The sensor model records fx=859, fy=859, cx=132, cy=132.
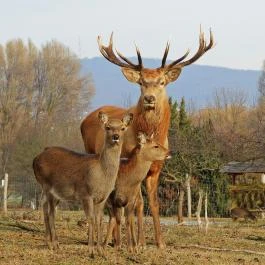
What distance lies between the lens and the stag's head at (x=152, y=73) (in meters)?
14.0

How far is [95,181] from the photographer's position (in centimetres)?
1223

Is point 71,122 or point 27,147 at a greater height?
point 71,122

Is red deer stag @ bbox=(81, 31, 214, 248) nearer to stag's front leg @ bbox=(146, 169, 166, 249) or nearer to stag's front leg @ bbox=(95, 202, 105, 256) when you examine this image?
stag's front leg @ bbox=(146, 169, 166, 249)

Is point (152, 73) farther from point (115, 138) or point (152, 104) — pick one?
point (115, 138)

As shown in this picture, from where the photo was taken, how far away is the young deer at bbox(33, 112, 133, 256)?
12.2m

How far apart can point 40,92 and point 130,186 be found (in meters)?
59.7

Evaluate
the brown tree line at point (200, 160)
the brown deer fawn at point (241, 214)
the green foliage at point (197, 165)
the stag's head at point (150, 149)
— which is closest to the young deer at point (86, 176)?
the stag's head at point (150, 149)

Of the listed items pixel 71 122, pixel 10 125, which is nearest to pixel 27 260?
pixel 10 125

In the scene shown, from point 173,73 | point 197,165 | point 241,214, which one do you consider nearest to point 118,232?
point 173,73

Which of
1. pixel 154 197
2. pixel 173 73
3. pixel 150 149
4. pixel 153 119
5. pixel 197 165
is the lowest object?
pixel 154 197

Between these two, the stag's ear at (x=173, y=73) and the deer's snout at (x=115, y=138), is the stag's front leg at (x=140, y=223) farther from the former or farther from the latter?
the stag's ear at (x=173, y=73)

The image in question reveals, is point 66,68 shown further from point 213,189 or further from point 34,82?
point 213,189

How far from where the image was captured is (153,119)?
14.3 meters

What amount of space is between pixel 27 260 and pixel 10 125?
50.7 metres
